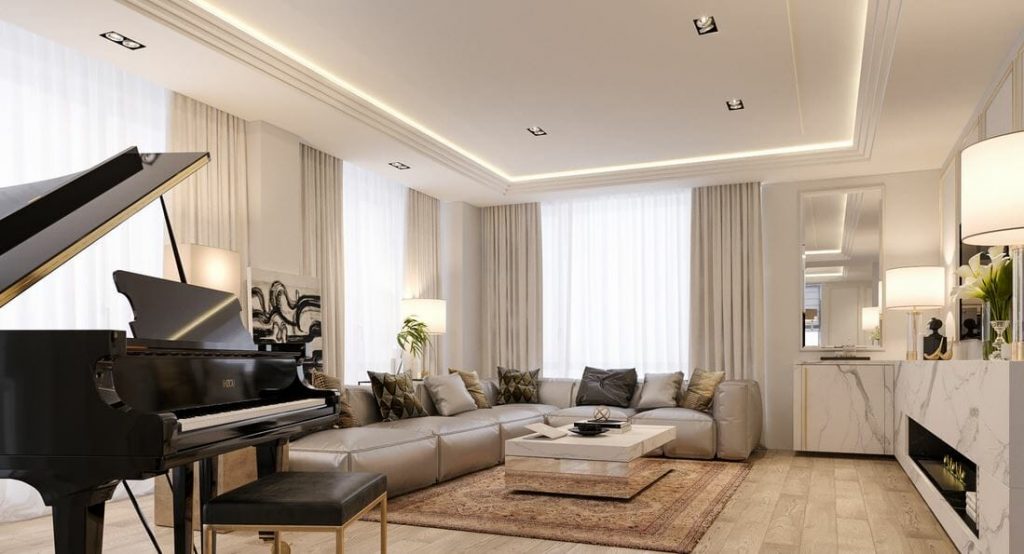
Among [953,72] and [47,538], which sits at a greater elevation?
[953,72]

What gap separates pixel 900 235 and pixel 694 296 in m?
1.88

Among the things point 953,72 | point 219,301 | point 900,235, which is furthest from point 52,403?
point 900,235

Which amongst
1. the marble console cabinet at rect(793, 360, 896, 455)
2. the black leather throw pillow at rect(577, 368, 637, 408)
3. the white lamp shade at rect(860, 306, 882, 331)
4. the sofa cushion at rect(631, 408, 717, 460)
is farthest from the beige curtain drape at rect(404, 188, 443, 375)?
the white lamp shade at rect(860, 306, 882, 331)

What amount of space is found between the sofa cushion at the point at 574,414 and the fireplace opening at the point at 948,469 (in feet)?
7.31

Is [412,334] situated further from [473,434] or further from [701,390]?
[701,390]

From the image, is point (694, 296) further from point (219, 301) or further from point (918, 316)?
point (219, 301)

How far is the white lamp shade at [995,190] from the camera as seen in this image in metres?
2.68

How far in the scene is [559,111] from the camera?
5707 mm

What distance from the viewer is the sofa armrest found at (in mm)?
6238

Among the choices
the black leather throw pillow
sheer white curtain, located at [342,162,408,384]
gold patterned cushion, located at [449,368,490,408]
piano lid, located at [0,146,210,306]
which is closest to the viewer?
piano lid, located at [0,146,210,306]

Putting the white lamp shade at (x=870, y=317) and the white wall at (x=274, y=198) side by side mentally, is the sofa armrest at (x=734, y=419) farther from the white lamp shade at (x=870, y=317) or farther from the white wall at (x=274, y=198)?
the white wall at (x=274, y=198)

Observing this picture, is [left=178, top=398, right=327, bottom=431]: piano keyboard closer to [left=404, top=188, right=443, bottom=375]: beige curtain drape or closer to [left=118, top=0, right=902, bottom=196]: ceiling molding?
[left=118, top=0, right=902, bottom=196]: ceiling molding

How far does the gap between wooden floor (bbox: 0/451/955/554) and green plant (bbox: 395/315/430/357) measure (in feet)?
9.42

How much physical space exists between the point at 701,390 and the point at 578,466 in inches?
94.3
